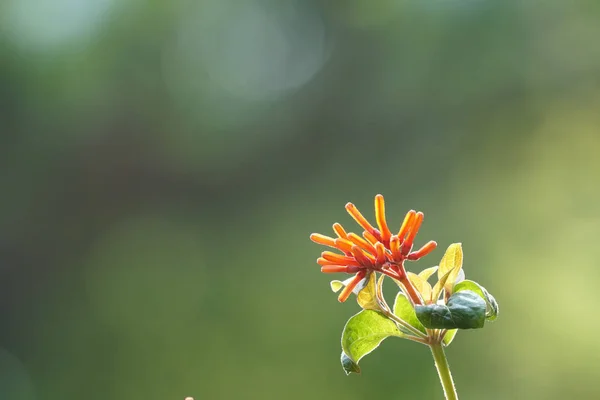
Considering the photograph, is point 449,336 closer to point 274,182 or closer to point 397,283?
point 397,283

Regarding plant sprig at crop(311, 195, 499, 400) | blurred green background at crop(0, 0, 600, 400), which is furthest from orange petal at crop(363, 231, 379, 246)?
blurred green background at crop(0, 0, 600, 400)

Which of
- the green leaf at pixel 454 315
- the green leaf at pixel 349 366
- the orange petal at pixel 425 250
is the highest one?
the orange petal at pixel 425 250

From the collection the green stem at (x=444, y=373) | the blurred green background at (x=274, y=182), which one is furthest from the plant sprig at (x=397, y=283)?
the blurred green background at (x=274, y=182)

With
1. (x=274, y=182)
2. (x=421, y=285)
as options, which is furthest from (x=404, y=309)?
(x=274, y=182)

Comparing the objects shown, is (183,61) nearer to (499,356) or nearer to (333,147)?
(333,147)

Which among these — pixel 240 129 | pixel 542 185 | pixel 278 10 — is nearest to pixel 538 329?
pixel 542 185

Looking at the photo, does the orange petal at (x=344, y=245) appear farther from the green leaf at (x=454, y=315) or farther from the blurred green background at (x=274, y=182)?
the blurred green background at (x=274, y=182)
